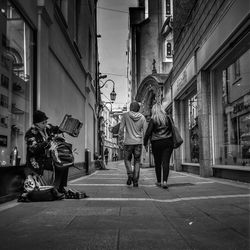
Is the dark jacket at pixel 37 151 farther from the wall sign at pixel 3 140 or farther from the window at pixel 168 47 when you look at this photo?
the window at pixel 168 47

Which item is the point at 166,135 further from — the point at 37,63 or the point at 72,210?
the point at 72,210

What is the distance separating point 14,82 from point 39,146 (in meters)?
1.78

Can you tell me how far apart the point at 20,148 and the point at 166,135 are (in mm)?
2848

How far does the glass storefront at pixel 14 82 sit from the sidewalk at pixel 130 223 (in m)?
1.32

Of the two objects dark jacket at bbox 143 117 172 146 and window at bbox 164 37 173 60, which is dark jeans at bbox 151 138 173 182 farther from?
window at bbox 164 37 173 60

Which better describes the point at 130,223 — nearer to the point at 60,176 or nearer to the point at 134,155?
the point at 60,176

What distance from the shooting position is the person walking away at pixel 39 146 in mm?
6121

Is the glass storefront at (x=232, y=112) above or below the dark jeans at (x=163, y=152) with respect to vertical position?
above

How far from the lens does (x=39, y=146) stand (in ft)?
20.0

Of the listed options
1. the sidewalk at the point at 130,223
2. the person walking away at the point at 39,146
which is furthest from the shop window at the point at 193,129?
the person walking away at the point at 39,146

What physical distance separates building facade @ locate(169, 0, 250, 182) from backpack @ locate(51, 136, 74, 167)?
4122mm

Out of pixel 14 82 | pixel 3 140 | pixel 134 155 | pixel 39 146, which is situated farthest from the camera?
pixel 134 155

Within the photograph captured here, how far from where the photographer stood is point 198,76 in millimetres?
12633

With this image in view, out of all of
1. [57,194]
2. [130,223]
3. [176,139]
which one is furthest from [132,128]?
[130,223]
